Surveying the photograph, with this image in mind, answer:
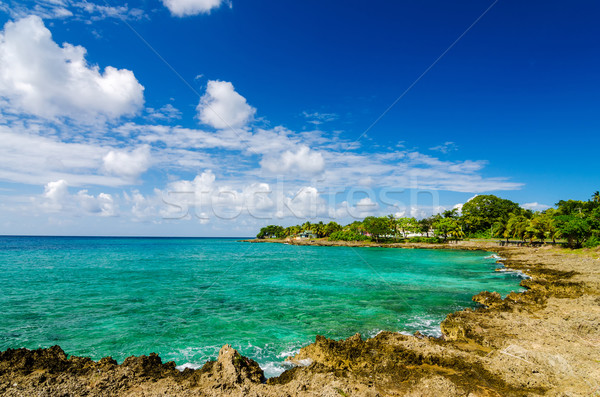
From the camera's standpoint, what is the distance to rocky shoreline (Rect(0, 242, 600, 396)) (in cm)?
687

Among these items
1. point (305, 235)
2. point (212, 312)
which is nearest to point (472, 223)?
point (305, 235)

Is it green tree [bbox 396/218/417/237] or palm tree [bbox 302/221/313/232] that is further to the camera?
palm tree [bbox 302/221/313/232]

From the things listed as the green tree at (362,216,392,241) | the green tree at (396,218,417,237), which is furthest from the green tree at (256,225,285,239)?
the green tree at (396,218,417,237)

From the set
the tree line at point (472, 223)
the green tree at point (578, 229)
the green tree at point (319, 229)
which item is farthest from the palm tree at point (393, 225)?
the green tree at point (578, 229)

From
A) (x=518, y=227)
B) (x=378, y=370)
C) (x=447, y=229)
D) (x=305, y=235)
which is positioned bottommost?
(x=305, y=235)

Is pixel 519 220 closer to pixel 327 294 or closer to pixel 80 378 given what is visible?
pixel 327 294

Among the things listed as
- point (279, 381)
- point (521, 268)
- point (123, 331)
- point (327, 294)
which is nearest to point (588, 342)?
point (279, 381)

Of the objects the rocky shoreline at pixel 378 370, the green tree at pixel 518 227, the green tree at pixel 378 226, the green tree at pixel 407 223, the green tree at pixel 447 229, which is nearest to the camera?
the rocky shoreline at pixel 378 370

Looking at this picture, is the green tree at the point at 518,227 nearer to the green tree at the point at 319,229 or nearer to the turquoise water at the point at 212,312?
the turquoise water at the point at 212,312

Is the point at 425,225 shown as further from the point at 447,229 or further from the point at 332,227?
the point at 332,227

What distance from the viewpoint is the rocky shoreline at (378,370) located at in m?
6.87

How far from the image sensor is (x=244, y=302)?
18.6 metres

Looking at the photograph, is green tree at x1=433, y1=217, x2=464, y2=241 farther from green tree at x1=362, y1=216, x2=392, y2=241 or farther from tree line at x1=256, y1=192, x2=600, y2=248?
green tree at x1=362, y1=216, x2=392, y2=241

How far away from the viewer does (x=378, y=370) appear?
26.0 feet
